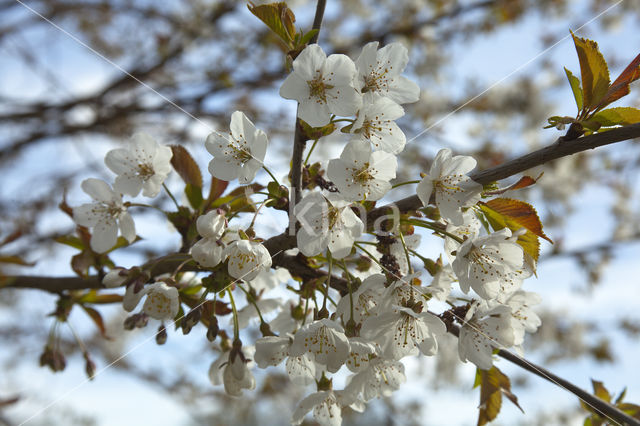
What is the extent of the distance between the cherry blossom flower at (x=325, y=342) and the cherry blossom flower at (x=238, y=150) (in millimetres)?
371

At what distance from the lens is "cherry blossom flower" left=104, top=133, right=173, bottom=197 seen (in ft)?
4.29

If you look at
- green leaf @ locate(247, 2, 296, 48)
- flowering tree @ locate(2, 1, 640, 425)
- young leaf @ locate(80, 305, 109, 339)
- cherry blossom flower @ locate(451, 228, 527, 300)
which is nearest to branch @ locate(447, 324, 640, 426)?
flowering tree @ locate(2, 1, 640, 425)

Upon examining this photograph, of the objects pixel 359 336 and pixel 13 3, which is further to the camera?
pixel 13 3

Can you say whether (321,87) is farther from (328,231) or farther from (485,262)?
(485,262)

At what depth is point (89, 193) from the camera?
1.36m

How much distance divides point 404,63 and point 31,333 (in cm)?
476

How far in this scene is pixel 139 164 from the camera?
1.32 meters

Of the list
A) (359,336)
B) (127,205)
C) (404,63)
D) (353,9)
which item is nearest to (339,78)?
(404,63)

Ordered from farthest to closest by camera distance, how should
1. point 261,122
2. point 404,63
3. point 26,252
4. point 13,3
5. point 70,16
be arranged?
point 70,16, point 261,122, point 13,3, point 26,252, point 404,63

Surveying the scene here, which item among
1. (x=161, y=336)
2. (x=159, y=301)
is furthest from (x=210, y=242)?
(x=161, y=336)

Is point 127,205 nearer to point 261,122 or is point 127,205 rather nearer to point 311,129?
point 311,129

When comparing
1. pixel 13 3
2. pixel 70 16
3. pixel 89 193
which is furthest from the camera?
pixel 70 16

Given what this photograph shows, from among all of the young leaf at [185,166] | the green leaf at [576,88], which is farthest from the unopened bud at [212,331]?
the green leaf at [576,88]

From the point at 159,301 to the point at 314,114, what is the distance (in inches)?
21.0
